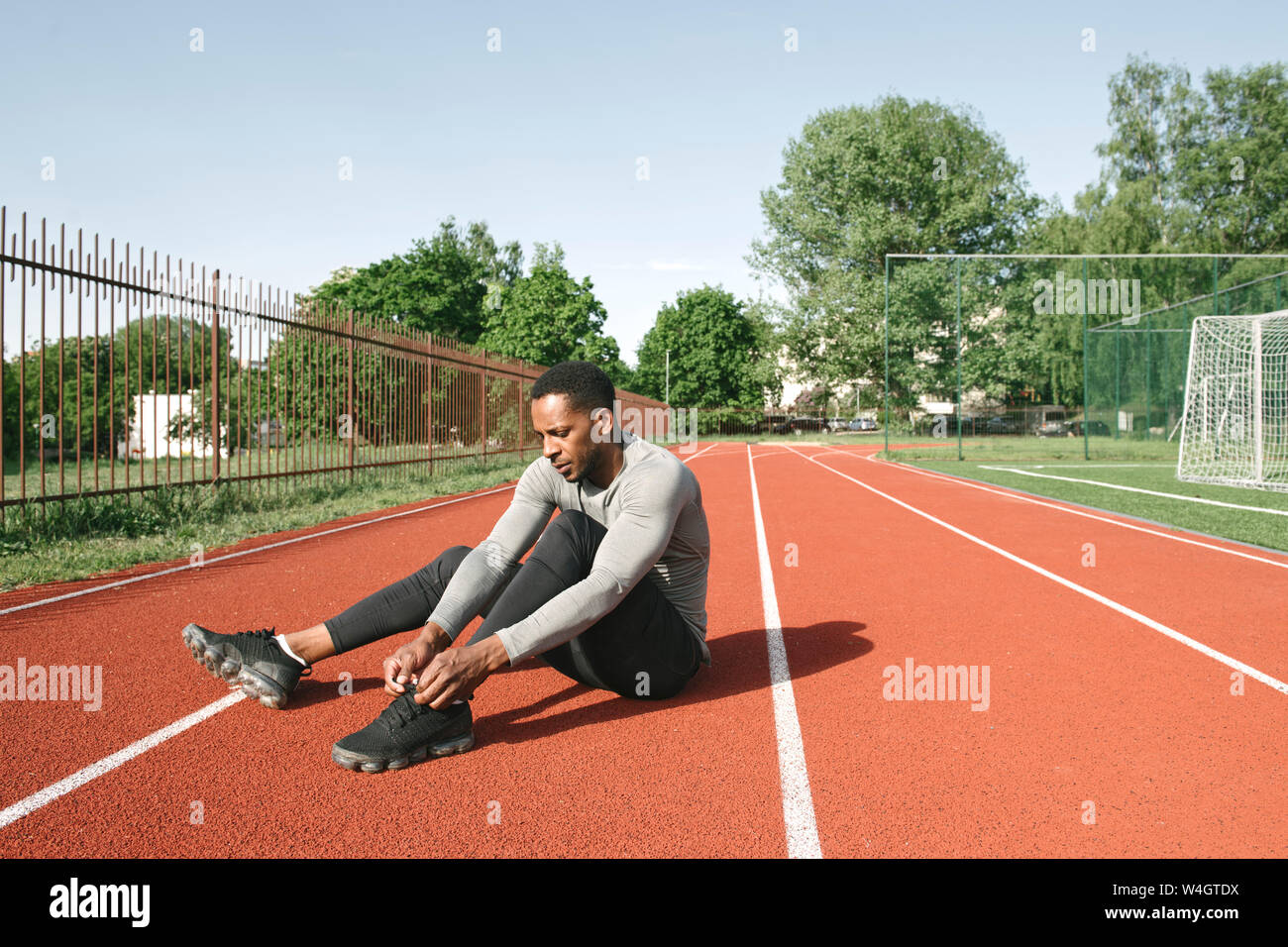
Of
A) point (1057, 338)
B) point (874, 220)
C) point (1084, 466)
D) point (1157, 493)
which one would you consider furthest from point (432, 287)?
point (1157, 493)

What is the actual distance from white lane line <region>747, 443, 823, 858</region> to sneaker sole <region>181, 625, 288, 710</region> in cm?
208

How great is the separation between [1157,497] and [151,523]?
13.8 meters

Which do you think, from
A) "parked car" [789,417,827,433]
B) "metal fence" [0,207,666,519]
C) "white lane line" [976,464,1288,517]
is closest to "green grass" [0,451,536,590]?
"metal fence" [0,207,666,519]

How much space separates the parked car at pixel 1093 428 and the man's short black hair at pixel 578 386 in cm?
4149

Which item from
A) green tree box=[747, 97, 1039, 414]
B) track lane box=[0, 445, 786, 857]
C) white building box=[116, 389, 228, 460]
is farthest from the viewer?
green tree box=[747, 97, 1039, 414]

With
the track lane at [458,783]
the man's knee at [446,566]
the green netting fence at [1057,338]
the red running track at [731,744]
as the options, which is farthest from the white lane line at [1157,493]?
Answer: the man's knee at [446,566]

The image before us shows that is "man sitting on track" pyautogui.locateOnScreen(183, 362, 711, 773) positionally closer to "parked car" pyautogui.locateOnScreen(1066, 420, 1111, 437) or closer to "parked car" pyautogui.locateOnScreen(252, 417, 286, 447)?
"parked car" pyautogui.locateOnScreen(252, 417, 286, 447)

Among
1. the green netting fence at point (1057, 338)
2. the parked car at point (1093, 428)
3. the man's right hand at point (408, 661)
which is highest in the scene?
the green netting fence at point (1057, 338)

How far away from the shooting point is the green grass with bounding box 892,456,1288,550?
934cm

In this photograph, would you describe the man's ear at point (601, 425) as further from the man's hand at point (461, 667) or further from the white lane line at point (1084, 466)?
the white lane line at point (1084, 466)

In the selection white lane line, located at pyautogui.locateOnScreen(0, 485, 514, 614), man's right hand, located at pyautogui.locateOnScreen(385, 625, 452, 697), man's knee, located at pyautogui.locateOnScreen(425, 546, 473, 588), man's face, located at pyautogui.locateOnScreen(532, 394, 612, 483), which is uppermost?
man's face, located at pyautogui.locateOnScreen(532, 394, 612, 483)

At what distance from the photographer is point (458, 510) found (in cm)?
1202

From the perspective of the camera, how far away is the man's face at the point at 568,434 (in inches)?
123

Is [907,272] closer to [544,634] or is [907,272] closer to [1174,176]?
[1174,176]
